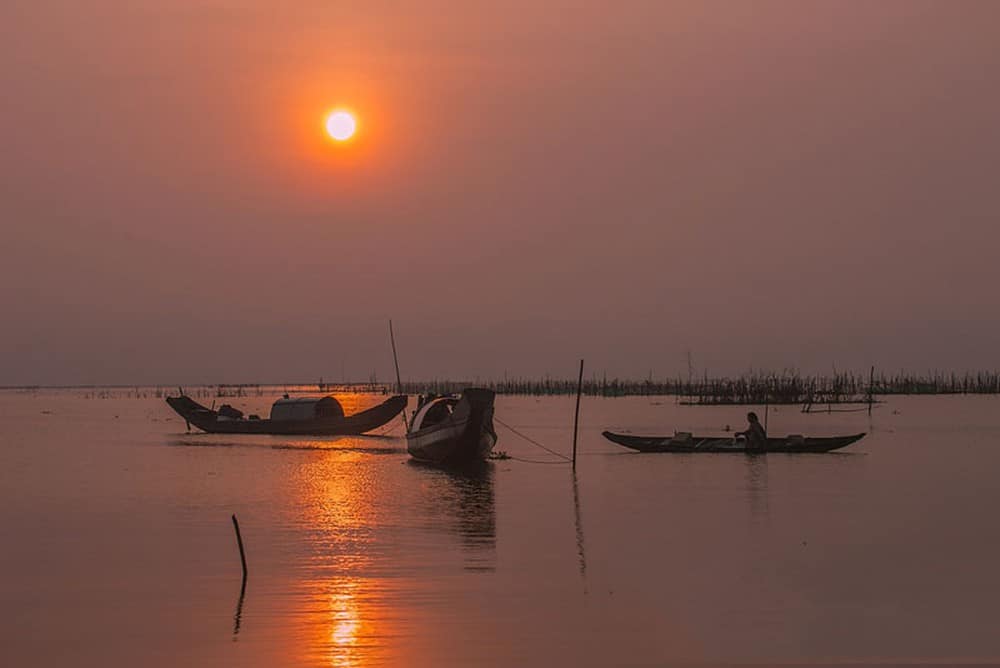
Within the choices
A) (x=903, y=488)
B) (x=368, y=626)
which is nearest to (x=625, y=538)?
(x=368, y=626)

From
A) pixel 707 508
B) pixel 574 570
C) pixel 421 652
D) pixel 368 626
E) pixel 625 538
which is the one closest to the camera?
pixel 421 652

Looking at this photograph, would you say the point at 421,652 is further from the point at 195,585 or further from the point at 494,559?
the point at 494,559

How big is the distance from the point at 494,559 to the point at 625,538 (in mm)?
3788

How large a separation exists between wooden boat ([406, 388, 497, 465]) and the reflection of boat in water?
1.60ft

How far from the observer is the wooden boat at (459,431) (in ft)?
131

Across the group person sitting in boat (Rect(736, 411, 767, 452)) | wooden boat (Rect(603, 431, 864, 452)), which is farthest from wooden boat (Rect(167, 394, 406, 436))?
person sitting in boat (Rect(736, 411, 767, 452))

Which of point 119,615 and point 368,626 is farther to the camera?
point 119,615

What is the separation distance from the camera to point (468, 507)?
28.7m

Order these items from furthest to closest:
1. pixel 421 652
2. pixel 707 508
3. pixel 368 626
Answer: pixel 707 508 < pixel 368 626 < pixel 421 652

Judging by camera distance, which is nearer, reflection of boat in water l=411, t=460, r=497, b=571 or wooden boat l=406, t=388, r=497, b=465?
reflection of boat in water l=411, t=460, r=497, b=571

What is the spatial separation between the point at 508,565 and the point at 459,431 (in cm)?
2077

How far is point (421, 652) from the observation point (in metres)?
13.3

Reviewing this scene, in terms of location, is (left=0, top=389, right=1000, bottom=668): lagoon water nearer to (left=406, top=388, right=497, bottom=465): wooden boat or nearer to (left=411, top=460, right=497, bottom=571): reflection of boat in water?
(left=411, top=460, right=497, bottom=571): reflection of boat in water

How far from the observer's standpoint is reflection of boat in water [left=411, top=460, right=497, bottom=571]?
21344mm
